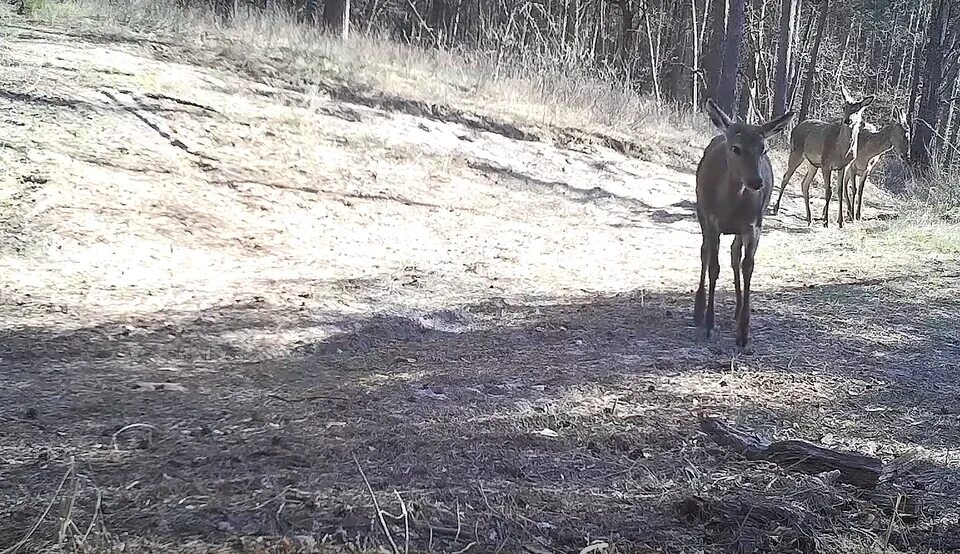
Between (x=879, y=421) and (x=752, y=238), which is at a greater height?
(x=752, y=238)

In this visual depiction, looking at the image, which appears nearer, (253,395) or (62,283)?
(253,395)

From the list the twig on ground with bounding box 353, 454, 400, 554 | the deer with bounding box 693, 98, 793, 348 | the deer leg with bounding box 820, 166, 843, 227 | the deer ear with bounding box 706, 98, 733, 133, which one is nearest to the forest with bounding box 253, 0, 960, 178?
the deer leg with bounding box 820, 166, 843, 227

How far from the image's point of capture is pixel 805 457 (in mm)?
3664

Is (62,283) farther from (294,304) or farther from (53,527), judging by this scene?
(53,527)

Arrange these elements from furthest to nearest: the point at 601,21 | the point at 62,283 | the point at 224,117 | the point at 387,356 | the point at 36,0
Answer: the point at 601,21
the point at 36,0
the point at 224,117
the point at 62,283
the point at 387,356

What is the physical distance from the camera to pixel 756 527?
3.01m

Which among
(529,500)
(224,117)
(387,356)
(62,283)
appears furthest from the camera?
(224,117)

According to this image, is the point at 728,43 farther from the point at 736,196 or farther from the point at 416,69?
the point at 736,196

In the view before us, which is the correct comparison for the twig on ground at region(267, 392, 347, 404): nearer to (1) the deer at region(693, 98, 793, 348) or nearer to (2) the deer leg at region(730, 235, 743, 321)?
(1) the deer at region(693, 98, 793, 348)

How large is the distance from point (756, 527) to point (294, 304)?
4326 millimetres

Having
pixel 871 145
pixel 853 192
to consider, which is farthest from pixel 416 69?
pixel 871 145

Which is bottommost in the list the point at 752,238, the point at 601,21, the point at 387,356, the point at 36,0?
the point at 387,356

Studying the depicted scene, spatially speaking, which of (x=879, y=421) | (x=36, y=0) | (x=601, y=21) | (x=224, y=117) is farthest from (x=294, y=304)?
(x=601, y=21)

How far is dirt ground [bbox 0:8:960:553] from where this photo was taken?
307cm
